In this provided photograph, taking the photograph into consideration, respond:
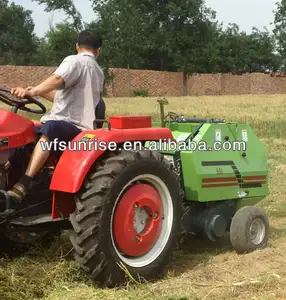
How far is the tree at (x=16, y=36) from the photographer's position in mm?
49625

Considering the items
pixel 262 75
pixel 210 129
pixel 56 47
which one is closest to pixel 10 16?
pixel 56 47

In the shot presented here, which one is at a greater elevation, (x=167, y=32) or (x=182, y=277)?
(x=167, y=32)

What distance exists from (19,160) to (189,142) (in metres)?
1.55

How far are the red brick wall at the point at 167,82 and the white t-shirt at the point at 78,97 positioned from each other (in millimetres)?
28494

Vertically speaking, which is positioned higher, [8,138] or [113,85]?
[113,85]

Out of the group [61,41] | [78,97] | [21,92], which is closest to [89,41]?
[78,97]

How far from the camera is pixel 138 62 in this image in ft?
152

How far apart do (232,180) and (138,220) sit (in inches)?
51.6

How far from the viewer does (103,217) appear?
357 centimetres

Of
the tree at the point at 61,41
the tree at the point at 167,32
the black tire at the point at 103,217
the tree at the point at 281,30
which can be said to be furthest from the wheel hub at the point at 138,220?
the tree at the point at 281,30

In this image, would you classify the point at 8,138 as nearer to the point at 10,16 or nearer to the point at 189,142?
the point at 189,142

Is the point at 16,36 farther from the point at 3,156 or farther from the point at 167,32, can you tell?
the point at 3,156

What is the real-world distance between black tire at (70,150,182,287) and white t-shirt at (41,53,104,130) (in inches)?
16.9

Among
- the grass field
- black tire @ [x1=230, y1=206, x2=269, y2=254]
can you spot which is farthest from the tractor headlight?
black tire @ [x1=230, y1=206, x2=269, y2=254]
